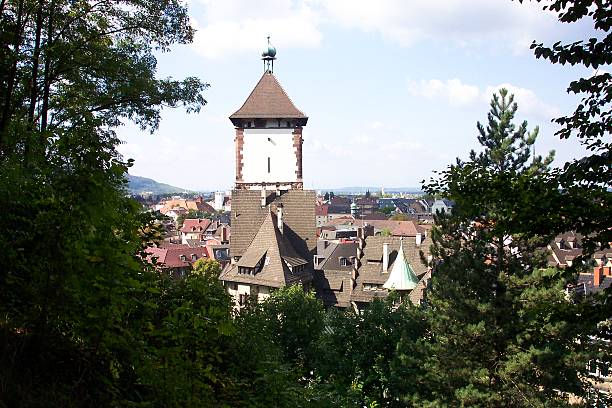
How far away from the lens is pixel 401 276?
117 ft

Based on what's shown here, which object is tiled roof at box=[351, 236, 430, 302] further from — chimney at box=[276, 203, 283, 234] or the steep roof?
the steep roof

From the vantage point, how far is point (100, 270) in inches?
161

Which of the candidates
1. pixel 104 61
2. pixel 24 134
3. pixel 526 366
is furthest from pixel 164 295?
pixel 526 366

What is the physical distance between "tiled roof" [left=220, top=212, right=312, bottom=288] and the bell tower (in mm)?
5341

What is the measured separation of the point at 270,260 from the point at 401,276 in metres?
8.31

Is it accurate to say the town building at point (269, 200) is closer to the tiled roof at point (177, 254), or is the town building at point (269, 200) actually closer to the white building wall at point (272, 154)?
the white building wall at point (272, 154)

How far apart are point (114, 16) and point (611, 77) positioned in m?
9.15

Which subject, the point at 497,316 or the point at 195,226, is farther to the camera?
the point at 195,226

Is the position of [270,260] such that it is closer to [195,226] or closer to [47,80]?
[47,80]

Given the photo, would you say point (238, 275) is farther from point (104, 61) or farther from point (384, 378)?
point (104, 61)

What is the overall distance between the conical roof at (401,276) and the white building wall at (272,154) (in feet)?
32.5

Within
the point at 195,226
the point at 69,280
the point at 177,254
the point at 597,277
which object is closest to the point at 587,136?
the point at 69,280

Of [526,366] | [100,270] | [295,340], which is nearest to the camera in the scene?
[100,270]

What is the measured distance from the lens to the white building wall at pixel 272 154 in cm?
4062
